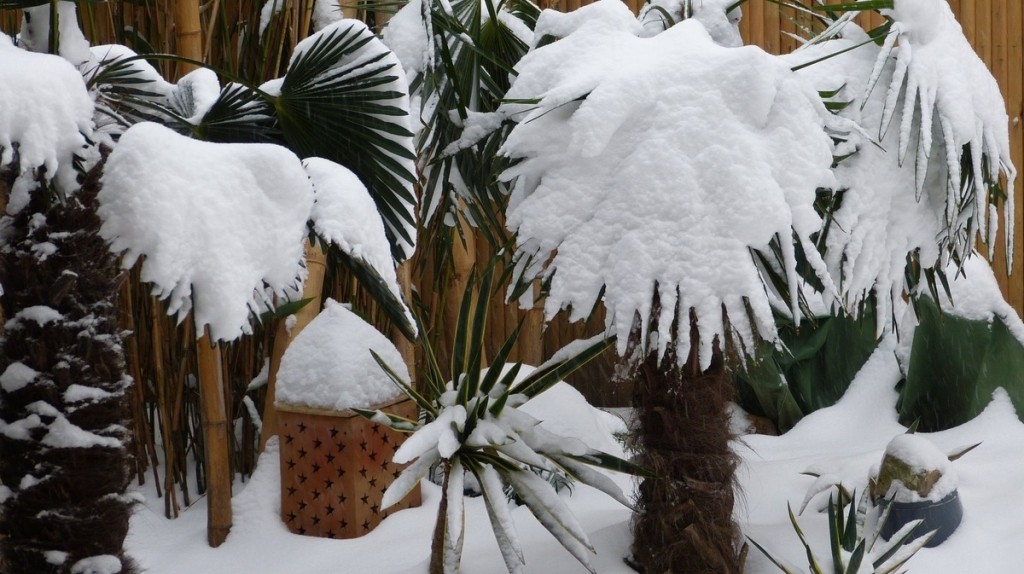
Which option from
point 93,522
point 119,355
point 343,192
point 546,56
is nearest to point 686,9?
point 546,56

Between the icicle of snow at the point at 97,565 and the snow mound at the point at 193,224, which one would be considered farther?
the icicle of snow at the point at 97,565

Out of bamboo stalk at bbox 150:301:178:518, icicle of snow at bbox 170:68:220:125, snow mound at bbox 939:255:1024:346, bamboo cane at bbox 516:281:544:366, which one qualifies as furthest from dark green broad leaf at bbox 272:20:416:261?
snow mound at bbox 939:255:1024:346

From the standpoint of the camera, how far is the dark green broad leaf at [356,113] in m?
1.88

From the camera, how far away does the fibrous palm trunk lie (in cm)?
147

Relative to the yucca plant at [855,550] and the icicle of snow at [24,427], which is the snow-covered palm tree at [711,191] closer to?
the yucca plant at [855,550]

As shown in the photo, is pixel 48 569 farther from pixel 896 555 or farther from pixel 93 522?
pixel 896 555

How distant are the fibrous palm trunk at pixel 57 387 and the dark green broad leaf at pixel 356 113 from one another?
536 mm

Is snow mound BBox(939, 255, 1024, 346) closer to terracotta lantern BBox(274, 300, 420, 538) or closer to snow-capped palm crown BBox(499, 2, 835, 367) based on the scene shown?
snow-capped palm crown BBox(499, 2, 835, 367)

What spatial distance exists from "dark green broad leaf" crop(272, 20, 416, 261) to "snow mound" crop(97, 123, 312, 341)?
1.66 feet

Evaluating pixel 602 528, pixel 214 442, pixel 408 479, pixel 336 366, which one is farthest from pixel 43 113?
pixel 602 528

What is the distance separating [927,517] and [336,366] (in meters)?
1.43

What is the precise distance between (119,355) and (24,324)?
0.15 m

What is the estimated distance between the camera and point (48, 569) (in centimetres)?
153

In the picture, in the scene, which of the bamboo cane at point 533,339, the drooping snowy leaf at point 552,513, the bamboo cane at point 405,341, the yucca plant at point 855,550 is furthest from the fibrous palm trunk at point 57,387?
the bamboo cane at point 533,339
